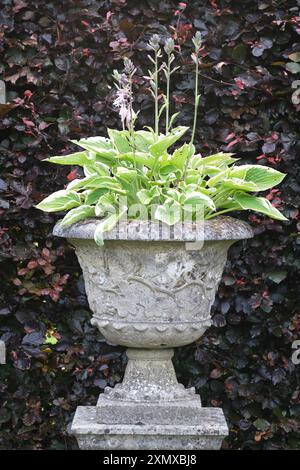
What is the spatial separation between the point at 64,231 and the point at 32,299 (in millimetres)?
950

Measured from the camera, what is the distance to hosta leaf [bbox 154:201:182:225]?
10.0 feet

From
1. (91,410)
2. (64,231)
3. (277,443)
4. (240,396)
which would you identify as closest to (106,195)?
(64,231)

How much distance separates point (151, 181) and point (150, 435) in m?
1.01

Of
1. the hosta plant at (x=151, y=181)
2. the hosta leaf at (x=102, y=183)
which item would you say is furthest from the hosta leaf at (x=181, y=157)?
the hosta leaf at (x=102, y=183)

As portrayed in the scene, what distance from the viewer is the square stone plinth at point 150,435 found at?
3.19m

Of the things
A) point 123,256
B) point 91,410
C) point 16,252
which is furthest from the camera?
Answer: point 16,252

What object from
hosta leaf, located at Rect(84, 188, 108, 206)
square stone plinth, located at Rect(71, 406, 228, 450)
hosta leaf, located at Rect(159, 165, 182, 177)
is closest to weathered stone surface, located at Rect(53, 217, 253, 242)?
hosta leaf, located at Rect(84, 188, 108, 206)

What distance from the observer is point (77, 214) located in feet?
10.6

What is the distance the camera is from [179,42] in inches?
159

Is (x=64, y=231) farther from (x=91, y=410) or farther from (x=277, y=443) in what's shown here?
(x=277, y=443)

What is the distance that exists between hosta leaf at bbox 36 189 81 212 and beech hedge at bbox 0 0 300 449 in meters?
0.59

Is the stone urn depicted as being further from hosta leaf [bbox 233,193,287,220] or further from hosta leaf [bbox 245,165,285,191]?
hosta leaf [bbox 245,165,285,191]

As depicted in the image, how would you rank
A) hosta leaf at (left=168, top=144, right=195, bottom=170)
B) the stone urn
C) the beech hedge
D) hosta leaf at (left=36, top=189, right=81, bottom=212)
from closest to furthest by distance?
the stone urn, hosta leaf at (left=168, top=144, right=195, bottom=170), hosta leaf at (left=36, top=189, right=81, bottom=212), the beech hedge

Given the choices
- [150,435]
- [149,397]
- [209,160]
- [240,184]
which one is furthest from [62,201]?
[150,435]
